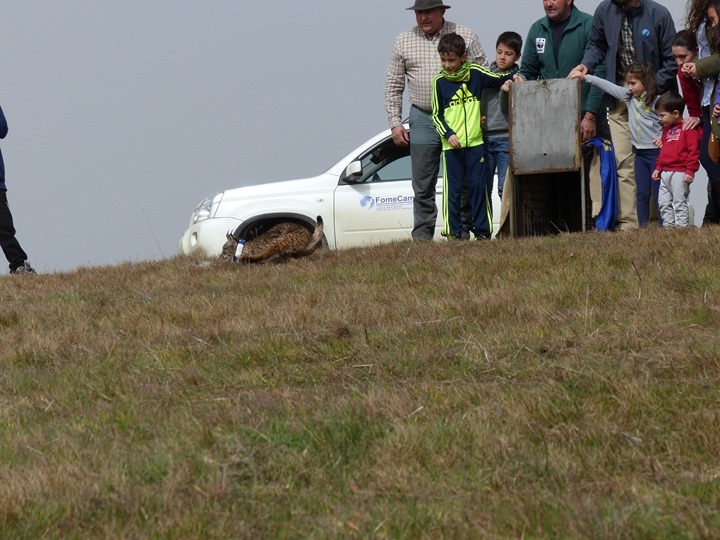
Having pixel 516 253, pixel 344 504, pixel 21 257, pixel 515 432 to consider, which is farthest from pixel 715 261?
pixel 21 257

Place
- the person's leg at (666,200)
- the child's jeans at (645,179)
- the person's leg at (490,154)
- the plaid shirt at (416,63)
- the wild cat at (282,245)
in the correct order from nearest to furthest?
the person's leg at (666,200), the child's jeans at (645,179), the wild cat at (282,245), the person's leg at (490,154), the plaid shirt at (416,63)

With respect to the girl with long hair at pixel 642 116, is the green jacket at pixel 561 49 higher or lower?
higher

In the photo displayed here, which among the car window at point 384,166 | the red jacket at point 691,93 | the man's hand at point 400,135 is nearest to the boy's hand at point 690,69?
the red jacket at point 691,93

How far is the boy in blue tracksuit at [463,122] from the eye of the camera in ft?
33.5

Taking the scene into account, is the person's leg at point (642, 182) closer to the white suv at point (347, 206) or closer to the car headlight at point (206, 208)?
the white suv at point (347, 206)

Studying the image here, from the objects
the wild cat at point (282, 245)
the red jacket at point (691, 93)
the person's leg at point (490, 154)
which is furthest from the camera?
the person's leg at point (490, 154)

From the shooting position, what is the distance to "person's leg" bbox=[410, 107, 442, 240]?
10.8 m

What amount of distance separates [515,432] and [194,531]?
133 centimetres

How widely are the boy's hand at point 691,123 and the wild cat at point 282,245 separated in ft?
11.1

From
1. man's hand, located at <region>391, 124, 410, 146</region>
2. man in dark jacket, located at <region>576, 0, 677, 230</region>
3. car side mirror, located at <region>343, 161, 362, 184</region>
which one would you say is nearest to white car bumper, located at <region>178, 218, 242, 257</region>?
car side mirror, located at <region>343, 161, 362, 184</region>

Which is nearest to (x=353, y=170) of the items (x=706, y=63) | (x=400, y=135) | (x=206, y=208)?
(x=400, y=135)

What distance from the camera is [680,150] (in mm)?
9672

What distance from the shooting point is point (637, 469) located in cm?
394

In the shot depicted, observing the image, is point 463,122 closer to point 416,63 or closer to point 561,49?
point 416,63
